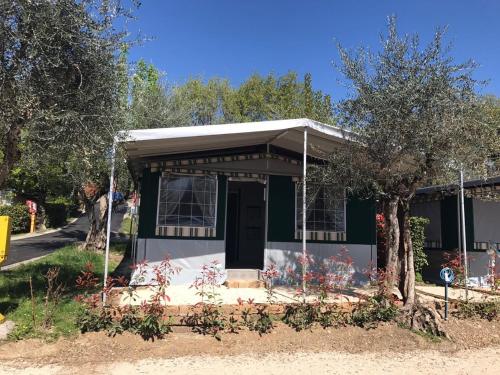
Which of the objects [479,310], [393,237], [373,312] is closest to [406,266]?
[393,237]

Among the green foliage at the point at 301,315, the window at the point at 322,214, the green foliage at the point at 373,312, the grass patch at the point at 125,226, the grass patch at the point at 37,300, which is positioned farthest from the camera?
the grass patch at the point at 125,226

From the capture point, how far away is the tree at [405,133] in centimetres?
664

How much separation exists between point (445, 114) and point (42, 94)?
17.8ft

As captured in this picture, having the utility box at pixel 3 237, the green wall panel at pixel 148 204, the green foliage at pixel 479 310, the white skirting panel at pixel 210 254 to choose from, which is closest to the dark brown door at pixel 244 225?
the white skirting panel at pixel 210 254

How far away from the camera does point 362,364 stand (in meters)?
5.66

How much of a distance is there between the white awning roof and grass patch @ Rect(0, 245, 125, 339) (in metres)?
2.56

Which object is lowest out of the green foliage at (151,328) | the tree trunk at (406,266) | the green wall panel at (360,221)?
the green foliage at (151,328)

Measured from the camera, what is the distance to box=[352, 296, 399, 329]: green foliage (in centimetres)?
683

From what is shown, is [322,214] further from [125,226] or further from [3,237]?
[125,226]

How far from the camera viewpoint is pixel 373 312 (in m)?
6.95

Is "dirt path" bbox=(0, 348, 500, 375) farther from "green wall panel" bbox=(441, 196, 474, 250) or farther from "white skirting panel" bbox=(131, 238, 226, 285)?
"green wall panel" bbox=(441, 196, 474, 250)

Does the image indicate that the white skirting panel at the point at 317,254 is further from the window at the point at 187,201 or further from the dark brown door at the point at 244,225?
the dark brown door at the point at 244,225

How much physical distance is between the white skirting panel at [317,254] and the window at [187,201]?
1442 millimetres

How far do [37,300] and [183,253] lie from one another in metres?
2.91
